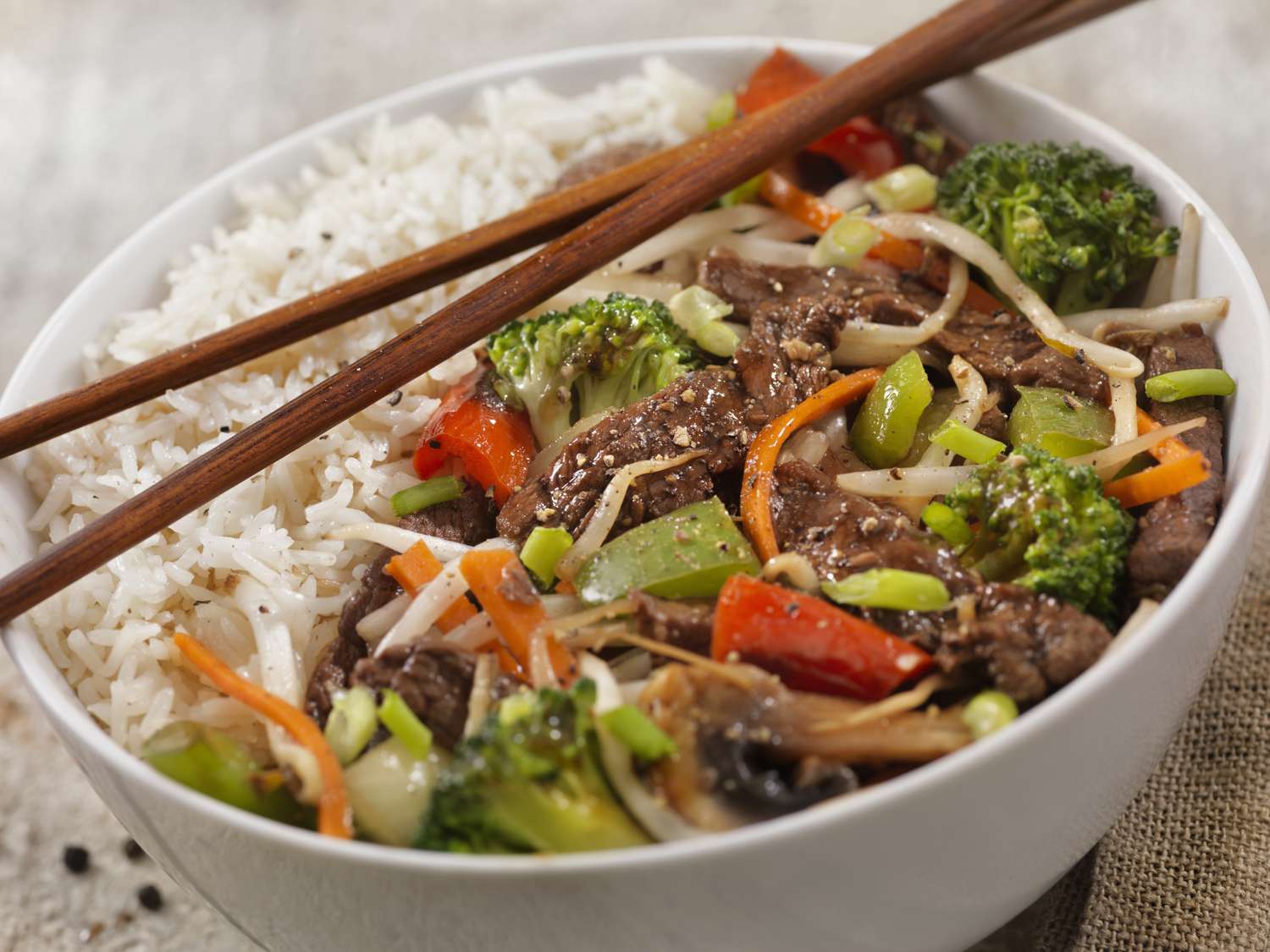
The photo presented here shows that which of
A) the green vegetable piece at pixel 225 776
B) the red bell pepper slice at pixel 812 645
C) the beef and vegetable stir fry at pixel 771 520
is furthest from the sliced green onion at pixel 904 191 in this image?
the green vegetable piece at pixel 225 776

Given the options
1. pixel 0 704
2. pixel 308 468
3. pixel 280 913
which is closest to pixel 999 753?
pixel 280 913

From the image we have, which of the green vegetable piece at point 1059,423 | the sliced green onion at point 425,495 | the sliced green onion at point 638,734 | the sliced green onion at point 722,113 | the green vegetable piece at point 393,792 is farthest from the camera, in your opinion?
the sliced green onion at point 722,113

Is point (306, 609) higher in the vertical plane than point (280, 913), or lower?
higher

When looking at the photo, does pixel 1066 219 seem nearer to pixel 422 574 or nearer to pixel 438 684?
pixel 422 574

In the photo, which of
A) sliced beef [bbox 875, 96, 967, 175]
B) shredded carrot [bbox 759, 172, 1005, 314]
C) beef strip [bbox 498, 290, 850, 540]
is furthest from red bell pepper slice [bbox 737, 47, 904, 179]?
beef strip [bbox 498, 290, 850, 540]

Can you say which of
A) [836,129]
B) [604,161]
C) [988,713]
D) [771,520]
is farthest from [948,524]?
[604,161]

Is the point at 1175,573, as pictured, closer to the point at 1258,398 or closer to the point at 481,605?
the point at 1258,398

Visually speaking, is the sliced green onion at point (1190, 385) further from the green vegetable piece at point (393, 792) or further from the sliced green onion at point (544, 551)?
the green vegetable piece at point (393, 792)
